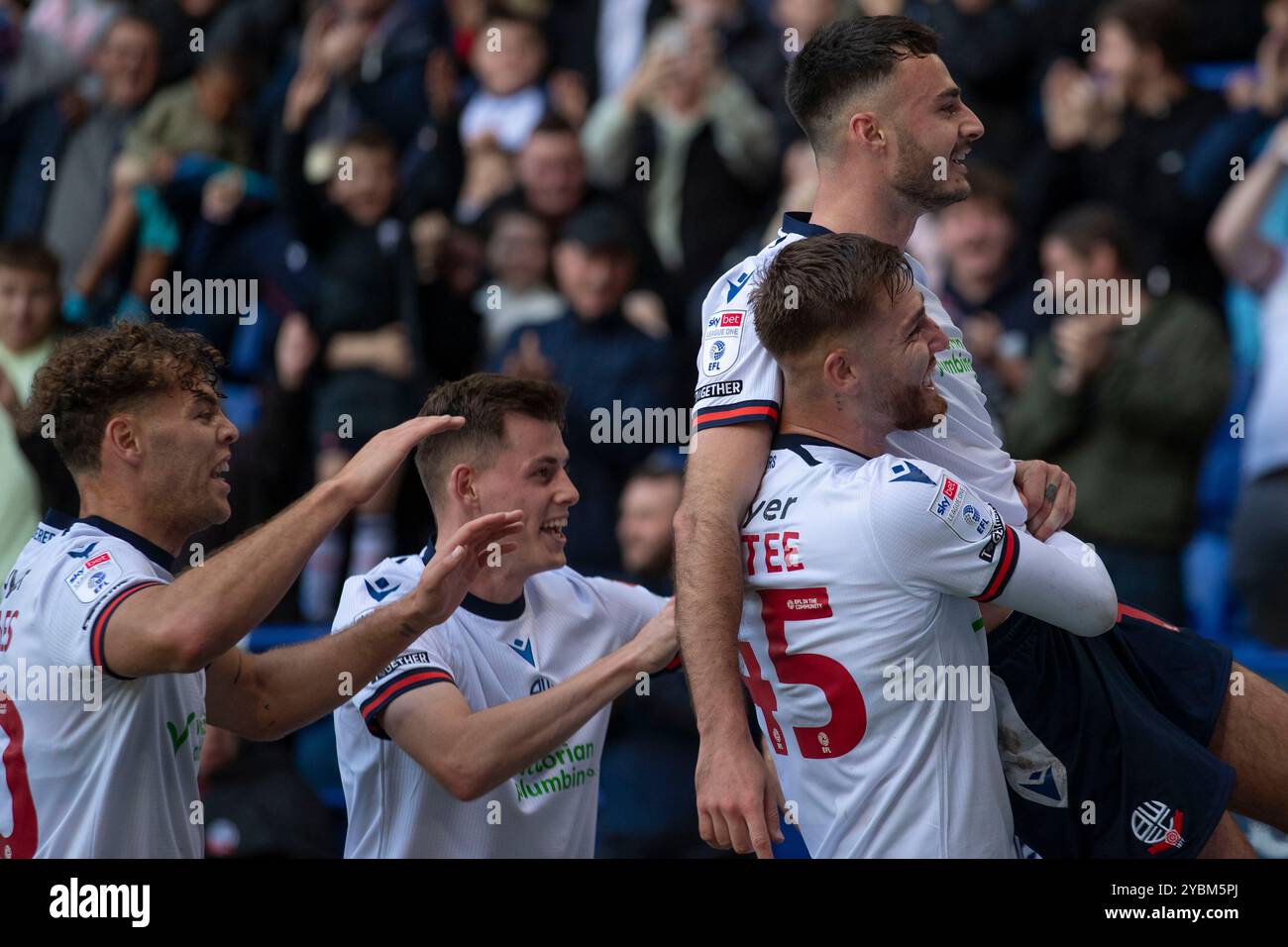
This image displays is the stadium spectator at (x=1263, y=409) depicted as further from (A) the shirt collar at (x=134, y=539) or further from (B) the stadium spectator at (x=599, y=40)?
(A) the shirt collar at (x=134, y=539)

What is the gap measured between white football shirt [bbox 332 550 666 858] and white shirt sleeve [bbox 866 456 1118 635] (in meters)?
0.95

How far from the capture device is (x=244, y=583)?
365 centimetres

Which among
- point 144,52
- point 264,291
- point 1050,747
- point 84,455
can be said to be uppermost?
point 144,52

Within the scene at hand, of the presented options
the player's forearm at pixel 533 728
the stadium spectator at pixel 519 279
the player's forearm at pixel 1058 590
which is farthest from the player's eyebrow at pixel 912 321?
the stadium spectator at pixel 519 279

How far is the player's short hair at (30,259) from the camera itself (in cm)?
790

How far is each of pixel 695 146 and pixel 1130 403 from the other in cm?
272

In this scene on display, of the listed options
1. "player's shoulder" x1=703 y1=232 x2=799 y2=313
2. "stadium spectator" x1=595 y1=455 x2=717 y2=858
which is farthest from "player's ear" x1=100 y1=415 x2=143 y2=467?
"stadium spectator" x1=595 y1=455 x2=717 y2=858

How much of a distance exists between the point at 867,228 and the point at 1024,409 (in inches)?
129

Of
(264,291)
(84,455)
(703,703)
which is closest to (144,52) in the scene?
(264,291)

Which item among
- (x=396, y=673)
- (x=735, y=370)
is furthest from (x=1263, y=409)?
(x=396, y=673)

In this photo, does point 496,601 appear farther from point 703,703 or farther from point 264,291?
point 264,291

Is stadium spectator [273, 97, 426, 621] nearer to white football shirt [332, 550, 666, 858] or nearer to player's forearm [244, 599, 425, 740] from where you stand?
white football shirt [332, 550, 666, 858]

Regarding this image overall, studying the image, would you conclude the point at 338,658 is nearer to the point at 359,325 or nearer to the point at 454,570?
the point at 454,570

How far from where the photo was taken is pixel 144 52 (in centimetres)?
978
